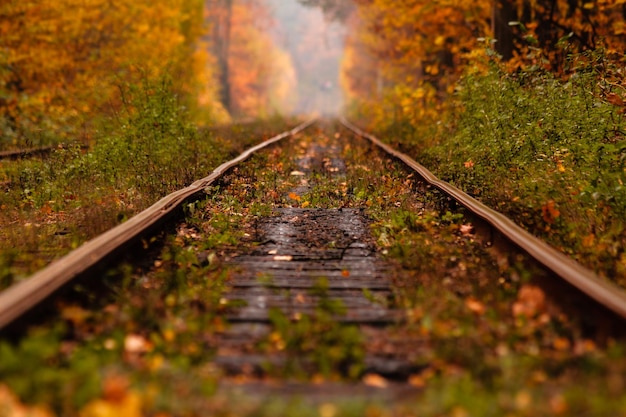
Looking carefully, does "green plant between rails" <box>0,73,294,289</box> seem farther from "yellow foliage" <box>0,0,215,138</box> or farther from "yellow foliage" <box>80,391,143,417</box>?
"yellow foliage" <box>80,391,143,417</box>

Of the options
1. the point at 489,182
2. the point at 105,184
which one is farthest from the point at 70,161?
the point at 489,182

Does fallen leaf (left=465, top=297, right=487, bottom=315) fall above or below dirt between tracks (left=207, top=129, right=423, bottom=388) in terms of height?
above

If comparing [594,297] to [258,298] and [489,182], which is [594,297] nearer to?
[258,298]

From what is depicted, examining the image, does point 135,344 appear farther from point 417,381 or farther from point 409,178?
point 409,178

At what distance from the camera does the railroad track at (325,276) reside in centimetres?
298

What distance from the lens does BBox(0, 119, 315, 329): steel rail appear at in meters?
2.90

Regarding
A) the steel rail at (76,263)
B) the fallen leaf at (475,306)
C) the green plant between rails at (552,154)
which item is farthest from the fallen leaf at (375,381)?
the green plant between rails at (552,154)

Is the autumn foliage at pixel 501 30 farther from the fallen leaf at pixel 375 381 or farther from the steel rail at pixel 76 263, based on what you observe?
the fallen leaf at pixel 375 381

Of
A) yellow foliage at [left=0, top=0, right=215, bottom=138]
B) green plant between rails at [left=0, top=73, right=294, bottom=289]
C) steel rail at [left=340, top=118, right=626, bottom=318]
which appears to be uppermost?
yellow foliage at [left=0, top=0, right=215, bottom=138]

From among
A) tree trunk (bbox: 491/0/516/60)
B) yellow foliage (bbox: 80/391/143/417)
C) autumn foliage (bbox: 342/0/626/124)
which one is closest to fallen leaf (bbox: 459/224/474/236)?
autumn foliage (bbox: 342/0/626/124)

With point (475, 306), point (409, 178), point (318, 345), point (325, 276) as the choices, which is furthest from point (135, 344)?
point (409, 178)

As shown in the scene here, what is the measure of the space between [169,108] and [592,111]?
662cm

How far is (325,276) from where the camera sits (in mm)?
4469

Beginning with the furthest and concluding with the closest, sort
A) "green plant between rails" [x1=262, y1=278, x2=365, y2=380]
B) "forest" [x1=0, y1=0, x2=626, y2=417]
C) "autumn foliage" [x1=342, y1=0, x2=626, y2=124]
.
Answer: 1. "autumn foliage" [x1=342, y1=0, x2=626, y2=124]
2. "green plant between rails" [x1=262, y1=278, x2=365, y2=380]
3. "forest" [x1=0, y1=0, x2=626, y2=417]
